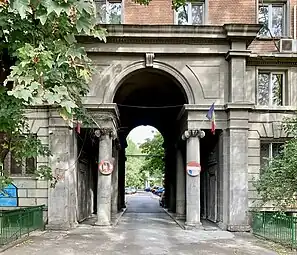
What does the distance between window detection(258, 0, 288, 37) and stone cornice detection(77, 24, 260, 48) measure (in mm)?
2106

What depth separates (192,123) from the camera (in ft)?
60.4

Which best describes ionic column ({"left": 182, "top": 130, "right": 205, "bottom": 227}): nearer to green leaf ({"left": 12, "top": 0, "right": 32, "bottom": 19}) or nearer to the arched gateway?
the arched gateway

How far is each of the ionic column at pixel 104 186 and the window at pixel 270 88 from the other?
6.27 meters

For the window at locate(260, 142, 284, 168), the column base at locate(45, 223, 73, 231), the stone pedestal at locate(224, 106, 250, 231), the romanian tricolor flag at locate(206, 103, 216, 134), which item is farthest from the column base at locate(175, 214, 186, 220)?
the column base at locate(45, 223, 73, 231)

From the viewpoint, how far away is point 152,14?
760 inches

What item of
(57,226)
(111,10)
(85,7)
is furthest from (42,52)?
(111,10)

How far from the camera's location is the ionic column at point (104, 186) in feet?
59.7

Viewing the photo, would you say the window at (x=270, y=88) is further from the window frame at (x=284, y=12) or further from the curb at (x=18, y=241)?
the curb at (x=18, y=241)

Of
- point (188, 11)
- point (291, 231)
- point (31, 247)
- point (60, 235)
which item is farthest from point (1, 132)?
point (188, 11)

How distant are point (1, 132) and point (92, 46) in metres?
9.29

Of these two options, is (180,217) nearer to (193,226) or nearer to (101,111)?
(193,226)

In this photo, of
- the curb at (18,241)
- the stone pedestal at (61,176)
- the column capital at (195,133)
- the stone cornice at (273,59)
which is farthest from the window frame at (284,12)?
the curb at (18,241)

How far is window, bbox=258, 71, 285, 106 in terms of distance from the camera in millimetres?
19312

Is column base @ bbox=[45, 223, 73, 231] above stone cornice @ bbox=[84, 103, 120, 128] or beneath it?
beneath
